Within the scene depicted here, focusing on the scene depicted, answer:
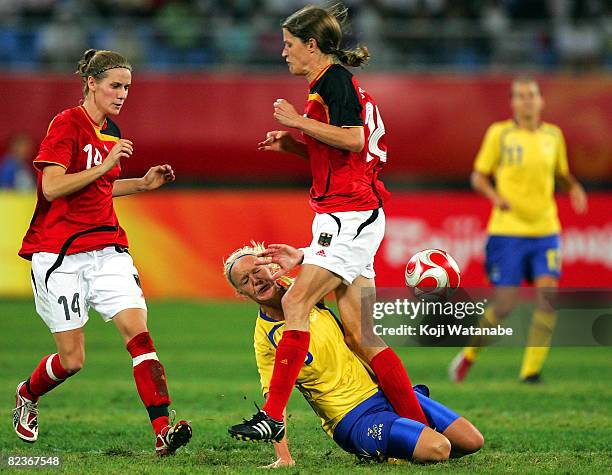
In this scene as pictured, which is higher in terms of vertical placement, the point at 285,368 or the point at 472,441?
the point at 285,368

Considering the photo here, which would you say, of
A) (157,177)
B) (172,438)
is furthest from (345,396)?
(157,177)

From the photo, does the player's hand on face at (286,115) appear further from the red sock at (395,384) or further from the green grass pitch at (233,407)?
the green grass pitch at (233,407)

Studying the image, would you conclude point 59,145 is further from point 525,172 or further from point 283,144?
point 525,172

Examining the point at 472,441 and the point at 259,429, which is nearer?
the point at 259,429

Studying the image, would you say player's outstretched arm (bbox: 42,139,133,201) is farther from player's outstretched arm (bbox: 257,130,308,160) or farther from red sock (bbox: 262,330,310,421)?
red sock (bbox: 262,330,310,421)

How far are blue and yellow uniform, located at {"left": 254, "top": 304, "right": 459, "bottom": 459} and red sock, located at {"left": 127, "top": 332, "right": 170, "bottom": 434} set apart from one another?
58cm

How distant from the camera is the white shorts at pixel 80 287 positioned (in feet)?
20.2

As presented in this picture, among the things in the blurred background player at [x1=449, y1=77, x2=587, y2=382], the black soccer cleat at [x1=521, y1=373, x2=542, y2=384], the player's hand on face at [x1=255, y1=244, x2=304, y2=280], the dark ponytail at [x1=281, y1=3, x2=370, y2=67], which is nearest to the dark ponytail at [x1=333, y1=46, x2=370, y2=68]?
the dark ponytail at [x1=281, y1=3, x2=370, y2=67]

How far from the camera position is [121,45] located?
57.9 ft

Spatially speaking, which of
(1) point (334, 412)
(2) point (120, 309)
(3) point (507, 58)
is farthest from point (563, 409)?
(3) point (507, 58)

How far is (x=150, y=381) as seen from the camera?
19.7 ft

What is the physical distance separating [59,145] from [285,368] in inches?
70.3

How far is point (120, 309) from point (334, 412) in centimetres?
133

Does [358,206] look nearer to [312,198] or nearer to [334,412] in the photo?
[312,198]
